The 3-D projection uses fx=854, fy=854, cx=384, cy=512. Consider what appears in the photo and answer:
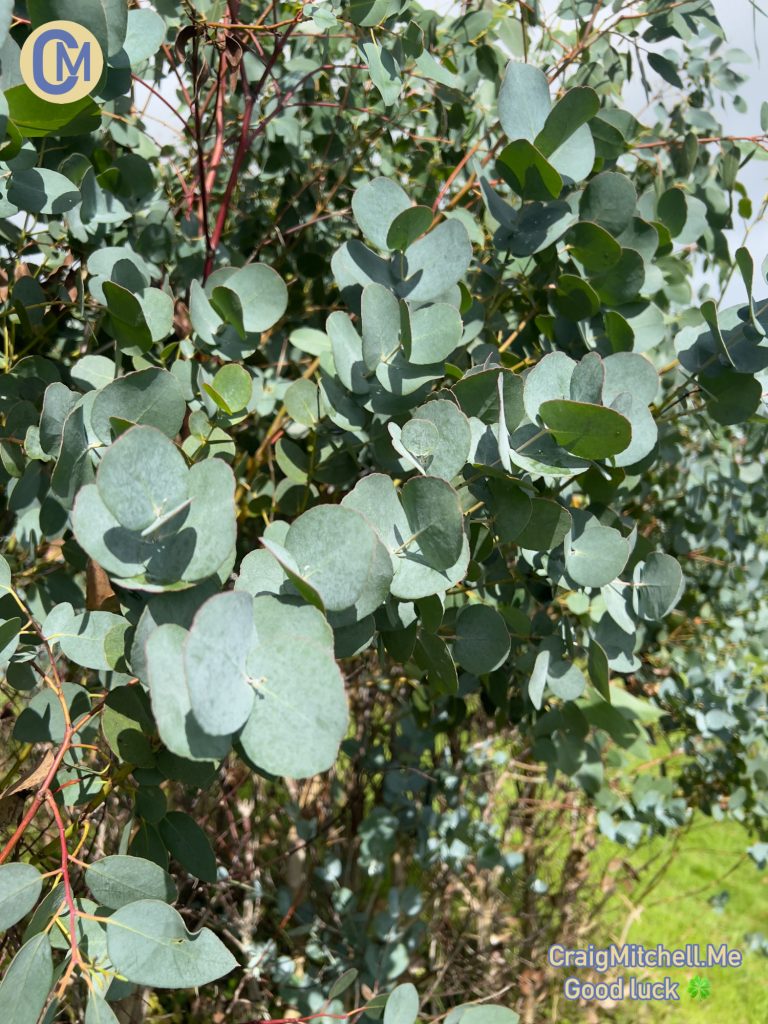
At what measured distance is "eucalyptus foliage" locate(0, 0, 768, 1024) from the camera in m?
0.48

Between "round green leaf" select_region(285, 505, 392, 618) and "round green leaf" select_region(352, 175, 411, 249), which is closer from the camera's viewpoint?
"round green leaf" select_region(285, 505, 392, 618)

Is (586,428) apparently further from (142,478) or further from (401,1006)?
(401,1006)

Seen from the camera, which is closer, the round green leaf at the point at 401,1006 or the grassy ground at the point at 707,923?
the round green leaf at the point at 401,1006

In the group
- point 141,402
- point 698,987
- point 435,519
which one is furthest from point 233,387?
A: point 698,987

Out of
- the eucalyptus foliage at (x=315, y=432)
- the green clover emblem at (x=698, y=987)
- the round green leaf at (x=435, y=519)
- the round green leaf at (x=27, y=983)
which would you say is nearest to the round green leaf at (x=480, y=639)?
the eucalyptus foliage at (x=315, y=432)

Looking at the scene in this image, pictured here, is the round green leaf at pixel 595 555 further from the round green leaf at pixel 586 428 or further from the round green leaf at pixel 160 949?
the round green leaf at pixel 160 949

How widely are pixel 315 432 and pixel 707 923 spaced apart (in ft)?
8.80

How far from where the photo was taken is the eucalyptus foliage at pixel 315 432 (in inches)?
19.0

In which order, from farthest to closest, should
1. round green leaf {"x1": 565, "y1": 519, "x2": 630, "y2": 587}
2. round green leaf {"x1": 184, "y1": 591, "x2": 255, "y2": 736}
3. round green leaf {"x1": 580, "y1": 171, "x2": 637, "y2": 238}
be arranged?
round green leaf {"x1": 580, "y1": 171, "x2": 637, "y2": 238}
round green leaf {"x1": 565, "y1": 519, "x2": 630, "y2": 587}
round green leaf {"x1": 184, "y1": 591, "x2": 255, "y2": 736}

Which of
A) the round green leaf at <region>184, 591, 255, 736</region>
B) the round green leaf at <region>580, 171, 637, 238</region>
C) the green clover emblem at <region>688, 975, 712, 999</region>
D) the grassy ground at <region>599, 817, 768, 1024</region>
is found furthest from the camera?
the grassy ground at <region>599, 817, 768, 1024</region>

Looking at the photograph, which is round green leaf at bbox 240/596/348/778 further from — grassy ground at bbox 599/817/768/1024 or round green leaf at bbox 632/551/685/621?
grassy ground at bbox 599/817/768/1024

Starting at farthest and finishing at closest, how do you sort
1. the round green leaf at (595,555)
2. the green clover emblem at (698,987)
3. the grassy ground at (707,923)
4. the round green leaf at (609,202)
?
the grassy ground at (707,923), the green clover emblem at (698,987), the round green leaf at (609,202), the round green leaf at (595,555)

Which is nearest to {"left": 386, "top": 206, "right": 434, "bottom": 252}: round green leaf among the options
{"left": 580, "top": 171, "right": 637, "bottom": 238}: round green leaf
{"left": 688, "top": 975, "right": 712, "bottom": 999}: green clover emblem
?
{"left": 580, "top": 171, "right": 637, "bottom": 238}: round green leaf

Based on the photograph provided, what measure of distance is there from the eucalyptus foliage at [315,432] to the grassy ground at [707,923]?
1.55 metres
